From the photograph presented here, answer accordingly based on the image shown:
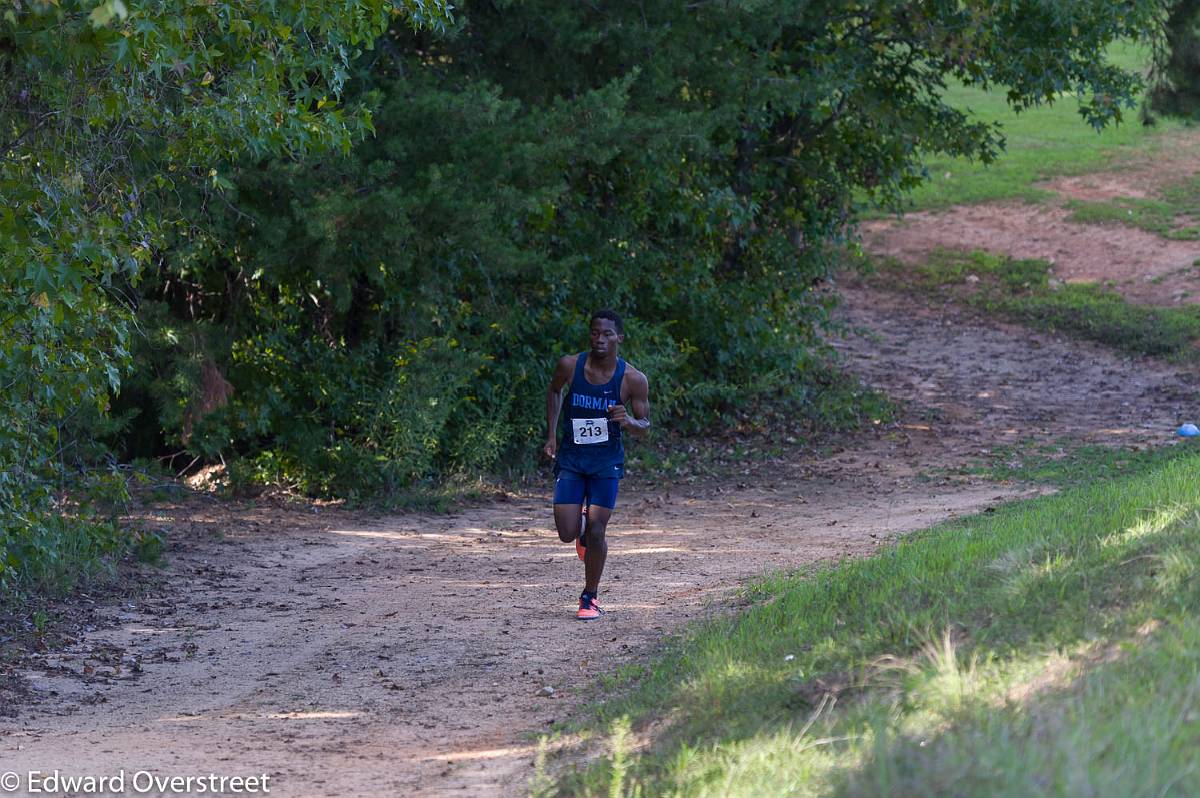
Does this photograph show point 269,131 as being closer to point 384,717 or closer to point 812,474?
point 384,717

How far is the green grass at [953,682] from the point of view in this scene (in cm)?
382

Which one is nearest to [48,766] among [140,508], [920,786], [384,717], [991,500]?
[384,717]

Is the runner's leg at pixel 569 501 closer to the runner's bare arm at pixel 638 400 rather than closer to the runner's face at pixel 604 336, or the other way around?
the runner's bare arm at pixel 638 400

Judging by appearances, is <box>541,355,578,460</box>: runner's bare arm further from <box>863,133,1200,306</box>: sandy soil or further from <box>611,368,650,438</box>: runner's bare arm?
<box>863,133,1200,306</box>: sandy soil

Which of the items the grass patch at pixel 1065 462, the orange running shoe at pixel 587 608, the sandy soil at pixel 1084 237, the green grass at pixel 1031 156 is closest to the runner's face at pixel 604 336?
the orange running shoe at pixel 587 608

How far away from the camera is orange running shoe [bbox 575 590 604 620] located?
27.1ft

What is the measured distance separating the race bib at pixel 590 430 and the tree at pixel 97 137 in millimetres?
2163

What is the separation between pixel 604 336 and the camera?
7.92m

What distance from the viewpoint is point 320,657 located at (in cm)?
772

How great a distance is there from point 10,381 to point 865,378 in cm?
1334
